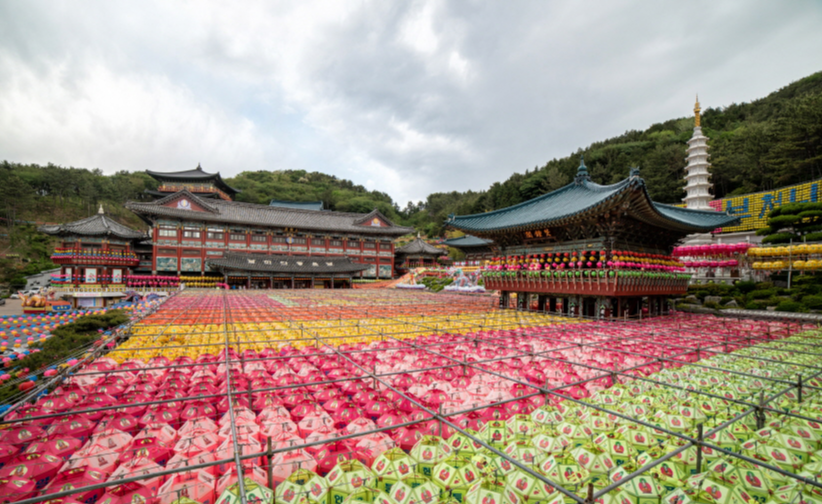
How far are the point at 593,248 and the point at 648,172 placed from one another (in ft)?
138

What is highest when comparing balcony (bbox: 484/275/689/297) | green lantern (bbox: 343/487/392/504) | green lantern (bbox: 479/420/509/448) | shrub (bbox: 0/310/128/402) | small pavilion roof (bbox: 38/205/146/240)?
small pavilion roof (bbox: 38/205/146/240)

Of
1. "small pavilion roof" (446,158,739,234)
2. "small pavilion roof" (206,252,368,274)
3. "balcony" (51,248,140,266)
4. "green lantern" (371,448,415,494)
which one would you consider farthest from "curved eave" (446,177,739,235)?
"balcony" (51,248,140,266)

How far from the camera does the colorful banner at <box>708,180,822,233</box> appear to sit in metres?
28.5

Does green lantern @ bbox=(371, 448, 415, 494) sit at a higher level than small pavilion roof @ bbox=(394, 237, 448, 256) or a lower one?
lower

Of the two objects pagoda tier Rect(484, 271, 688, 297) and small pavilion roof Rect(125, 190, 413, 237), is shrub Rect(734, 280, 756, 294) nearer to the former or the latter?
pagoda tier Rect(484, 271, 688, 297)

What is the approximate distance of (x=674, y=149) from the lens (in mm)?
49688

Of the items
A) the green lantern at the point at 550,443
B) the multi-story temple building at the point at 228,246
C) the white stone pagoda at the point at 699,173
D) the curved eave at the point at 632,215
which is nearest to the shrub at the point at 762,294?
the curved eave at the point at 632,215

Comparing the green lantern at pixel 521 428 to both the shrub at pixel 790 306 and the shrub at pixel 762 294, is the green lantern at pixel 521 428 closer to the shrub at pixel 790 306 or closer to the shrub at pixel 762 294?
the shrub at pixel 790 306

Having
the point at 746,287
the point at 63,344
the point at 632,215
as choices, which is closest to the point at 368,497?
the point at 63,344

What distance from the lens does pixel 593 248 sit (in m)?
14.3

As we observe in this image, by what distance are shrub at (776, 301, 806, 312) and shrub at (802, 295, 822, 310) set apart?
0.93 ft

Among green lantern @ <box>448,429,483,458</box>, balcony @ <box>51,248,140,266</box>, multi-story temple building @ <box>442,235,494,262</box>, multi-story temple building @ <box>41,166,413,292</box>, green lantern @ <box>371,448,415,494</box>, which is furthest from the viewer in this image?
multi-story temple building @ <box>442,235,494,262</box>

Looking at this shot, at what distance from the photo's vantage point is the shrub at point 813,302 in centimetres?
1590

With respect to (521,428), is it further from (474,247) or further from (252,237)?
(474,247)
